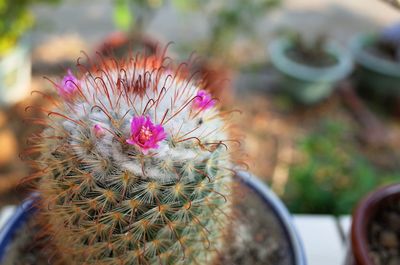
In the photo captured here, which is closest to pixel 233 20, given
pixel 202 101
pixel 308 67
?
pixel 308 67

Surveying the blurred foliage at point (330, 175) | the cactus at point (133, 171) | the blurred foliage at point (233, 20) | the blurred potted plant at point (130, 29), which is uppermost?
the cactus at point (133, 171)

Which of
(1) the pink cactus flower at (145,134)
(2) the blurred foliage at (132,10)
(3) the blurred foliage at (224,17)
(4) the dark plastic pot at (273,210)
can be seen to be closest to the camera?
(1) the pink cactus flower at (145,134)

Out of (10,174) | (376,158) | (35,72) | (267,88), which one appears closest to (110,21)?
(35,72)

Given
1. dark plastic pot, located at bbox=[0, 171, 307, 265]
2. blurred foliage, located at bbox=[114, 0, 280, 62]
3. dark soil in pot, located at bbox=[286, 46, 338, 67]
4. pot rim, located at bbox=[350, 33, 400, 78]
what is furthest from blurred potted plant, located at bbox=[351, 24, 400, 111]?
dark plastic pot, located at bbox=[0, 171, 307, 265]

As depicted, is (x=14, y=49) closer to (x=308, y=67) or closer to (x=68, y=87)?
(x=68, y=87)

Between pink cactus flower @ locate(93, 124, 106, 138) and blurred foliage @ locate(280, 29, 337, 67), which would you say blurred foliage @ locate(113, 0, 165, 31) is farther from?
pink cactus flower @ locate(93, 124, 106, 138)

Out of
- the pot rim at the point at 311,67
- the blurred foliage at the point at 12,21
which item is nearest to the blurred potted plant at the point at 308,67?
the pot rim at the point at 311,67

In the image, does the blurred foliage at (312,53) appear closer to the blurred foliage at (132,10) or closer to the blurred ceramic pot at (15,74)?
the blurred foliage at (132,10)
